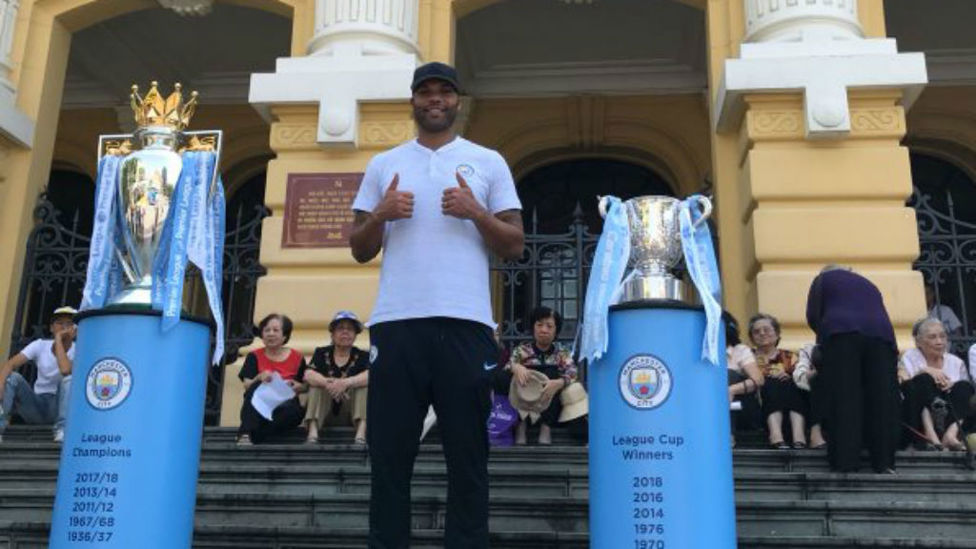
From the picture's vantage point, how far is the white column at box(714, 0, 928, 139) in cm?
831

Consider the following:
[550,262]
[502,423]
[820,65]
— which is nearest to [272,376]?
[502,423]

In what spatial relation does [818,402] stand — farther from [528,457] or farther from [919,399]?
[528,457]

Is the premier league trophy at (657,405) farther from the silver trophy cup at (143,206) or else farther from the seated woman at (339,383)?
the seated woman at (339,383)

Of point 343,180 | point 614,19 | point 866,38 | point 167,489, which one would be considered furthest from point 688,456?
point 614,19

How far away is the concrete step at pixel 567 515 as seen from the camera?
4750 millimetres

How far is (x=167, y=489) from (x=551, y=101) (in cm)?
1064

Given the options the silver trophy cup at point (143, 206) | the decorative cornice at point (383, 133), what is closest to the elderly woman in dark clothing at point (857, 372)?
the silver trophy cup at point (143, 206)

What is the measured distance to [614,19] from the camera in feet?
40.2

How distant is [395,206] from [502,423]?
3535 millimetres

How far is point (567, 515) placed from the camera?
4.89 metres

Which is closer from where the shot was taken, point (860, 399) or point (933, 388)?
point (860, 399)

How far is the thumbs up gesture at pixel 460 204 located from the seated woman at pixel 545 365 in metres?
3.45

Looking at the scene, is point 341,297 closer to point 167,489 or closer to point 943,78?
point 167,489

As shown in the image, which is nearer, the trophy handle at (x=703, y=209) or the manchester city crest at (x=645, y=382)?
the manchester city crest at (x=645, y=382)
